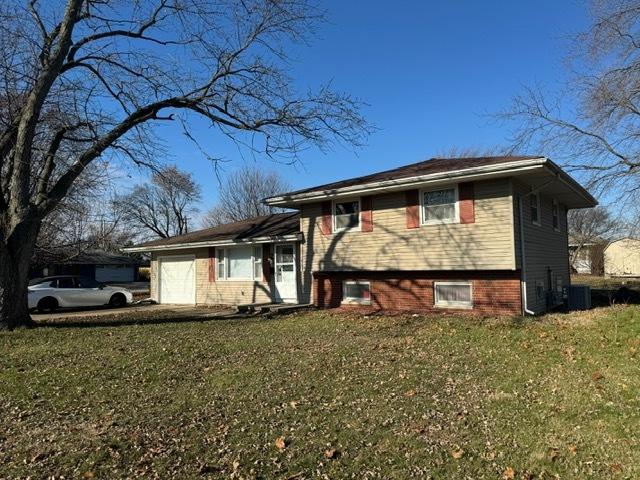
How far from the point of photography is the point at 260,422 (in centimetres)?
542

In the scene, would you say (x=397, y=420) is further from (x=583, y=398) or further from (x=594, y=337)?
(x=594, y=337)

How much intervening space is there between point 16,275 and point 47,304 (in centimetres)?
810

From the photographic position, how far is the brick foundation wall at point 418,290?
13367mm

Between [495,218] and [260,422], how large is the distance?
964 centimetres

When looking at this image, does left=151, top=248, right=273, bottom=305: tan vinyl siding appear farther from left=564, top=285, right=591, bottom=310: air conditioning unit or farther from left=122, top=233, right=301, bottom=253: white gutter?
left=564, top=285, right=591, bottom=310: air conditioning unit

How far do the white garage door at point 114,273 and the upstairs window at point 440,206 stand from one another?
50.0 metres

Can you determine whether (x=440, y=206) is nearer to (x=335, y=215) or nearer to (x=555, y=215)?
(x=335, y=215)

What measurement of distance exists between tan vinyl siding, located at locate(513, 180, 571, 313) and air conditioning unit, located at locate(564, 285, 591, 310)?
2.20 ft

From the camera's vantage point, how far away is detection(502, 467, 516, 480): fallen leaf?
406cm

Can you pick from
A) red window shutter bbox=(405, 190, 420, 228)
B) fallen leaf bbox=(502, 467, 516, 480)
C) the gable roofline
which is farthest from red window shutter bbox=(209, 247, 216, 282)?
fallen leaf bbox=(502, 467, 516, 480)

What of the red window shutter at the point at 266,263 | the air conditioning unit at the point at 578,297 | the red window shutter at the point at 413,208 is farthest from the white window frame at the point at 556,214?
the red window shutter at the point at 266,263

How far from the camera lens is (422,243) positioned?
14320 mm

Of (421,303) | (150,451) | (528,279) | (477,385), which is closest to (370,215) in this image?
(421,303)

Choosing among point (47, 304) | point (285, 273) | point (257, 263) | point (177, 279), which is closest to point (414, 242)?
point (285, 273)
